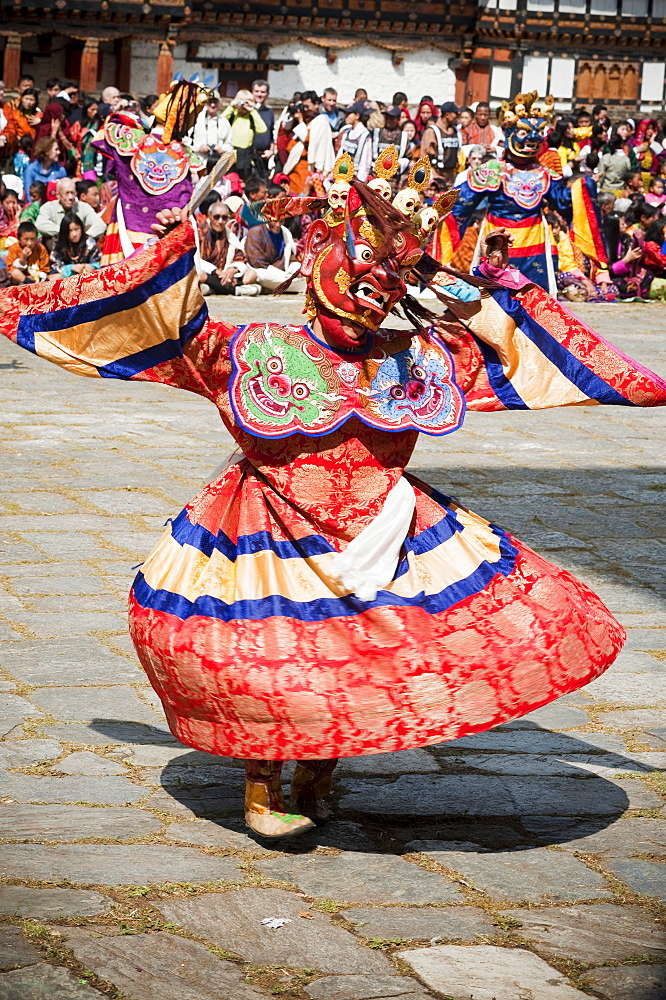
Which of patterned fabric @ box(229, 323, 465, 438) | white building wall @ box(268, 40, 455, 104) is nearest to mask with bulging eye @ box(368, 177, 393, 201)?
patterned fabric @ box(229, 323, 465, 438)

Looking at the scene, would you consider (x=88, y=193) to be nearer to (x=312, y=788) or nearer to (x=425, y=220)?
(x=425, y=220)

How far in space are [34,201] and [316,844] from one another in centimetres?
1176

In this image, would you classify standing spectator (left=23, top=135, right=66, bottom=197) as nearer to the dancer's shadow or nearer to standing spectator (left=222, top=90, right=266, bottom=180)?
standing spectator (left=222, top=90, right=266, bottom=180)

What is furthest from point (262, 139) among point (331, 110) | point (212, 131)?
point (331, 110)

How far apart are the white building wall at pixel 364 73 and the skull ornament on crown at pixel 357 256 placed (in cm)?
2608

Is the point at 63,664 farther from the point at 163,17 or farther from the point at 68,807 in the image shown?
the point at 163,17

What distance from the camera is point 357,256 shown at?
347 cm

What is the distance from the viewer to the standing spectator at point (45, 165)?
1530cm

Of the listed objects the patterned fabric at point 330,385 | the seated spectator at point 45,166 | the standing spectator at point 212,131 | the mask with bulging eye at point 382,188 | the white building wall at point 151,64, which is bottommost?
the patterned fabric at point 330,385

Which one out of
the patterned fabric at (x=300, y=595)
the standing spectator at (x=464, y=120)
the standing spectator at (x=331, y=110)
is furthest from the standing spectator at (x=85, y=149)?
the patterned fabric at (x=300, y=595)

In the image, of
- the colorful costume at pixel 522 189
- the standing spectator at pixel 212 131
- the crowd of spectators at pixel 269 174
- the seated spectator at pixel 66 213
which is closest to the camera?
the colorful costume at pixel 522 189

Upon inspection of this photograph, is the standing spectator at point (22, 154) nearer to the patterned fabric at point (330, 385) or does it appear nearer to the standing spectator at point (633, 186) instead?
the standing spectator at point (633, 186)

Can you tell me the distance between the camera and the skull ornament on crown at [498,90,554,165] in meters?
10.6

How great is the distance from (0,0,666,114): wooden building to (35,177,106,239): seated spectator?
538 inches
